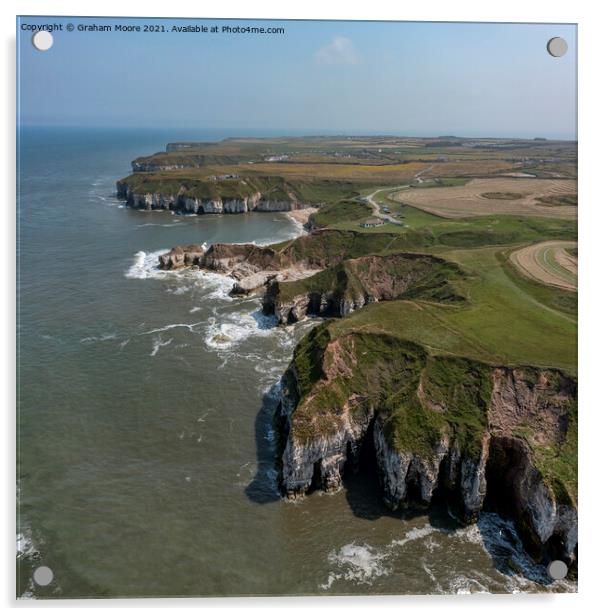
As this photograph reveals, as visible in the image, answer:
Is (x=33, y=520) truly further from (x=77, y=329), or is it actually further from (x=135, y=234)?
(x=135, y=234)

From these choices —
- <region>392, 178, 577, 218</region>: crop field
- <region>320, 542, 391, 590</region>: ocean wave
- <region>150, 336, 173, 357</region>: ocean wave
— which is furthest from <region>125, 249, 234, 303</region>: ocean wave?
<region>320, 542, 391, 590</region>: ocean wave

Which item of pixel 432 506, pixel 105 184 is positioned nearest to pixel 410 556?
pixel 432 506

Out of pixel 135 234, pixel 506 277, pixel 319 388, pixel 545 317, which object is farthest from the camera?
pixel 135 234

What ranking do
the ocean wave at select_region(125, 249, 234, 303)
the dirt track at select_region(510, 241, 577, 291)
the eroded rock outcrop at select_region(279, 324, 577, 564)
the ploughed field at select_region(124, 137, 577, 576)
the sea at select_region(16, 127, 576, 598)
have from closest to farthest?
1. the sea at select_region(16, 127, 576, 598)
2. the eroded rock outcrop at select_region(279, 324, 577, 564)
3. the ploughed field at select_region(124, 137, 577, 576)
4. the dirt track at select_region(510, 241, 577, 291)
5. the ocean wave at select_region(125, 249, 234, 303)

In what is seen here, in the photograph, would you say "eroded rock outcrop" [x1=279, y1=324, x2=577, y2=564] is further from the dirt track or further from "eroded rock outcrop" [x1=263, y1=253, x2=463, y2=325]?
"eroded rock outcrop" [x1=263, y1=253, x2=463, y2=325]

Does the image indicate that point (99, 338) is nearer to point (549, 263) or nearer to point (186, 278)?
point (186, 278)

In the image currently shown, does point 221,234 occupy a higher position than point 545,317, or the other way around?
point 221,234
